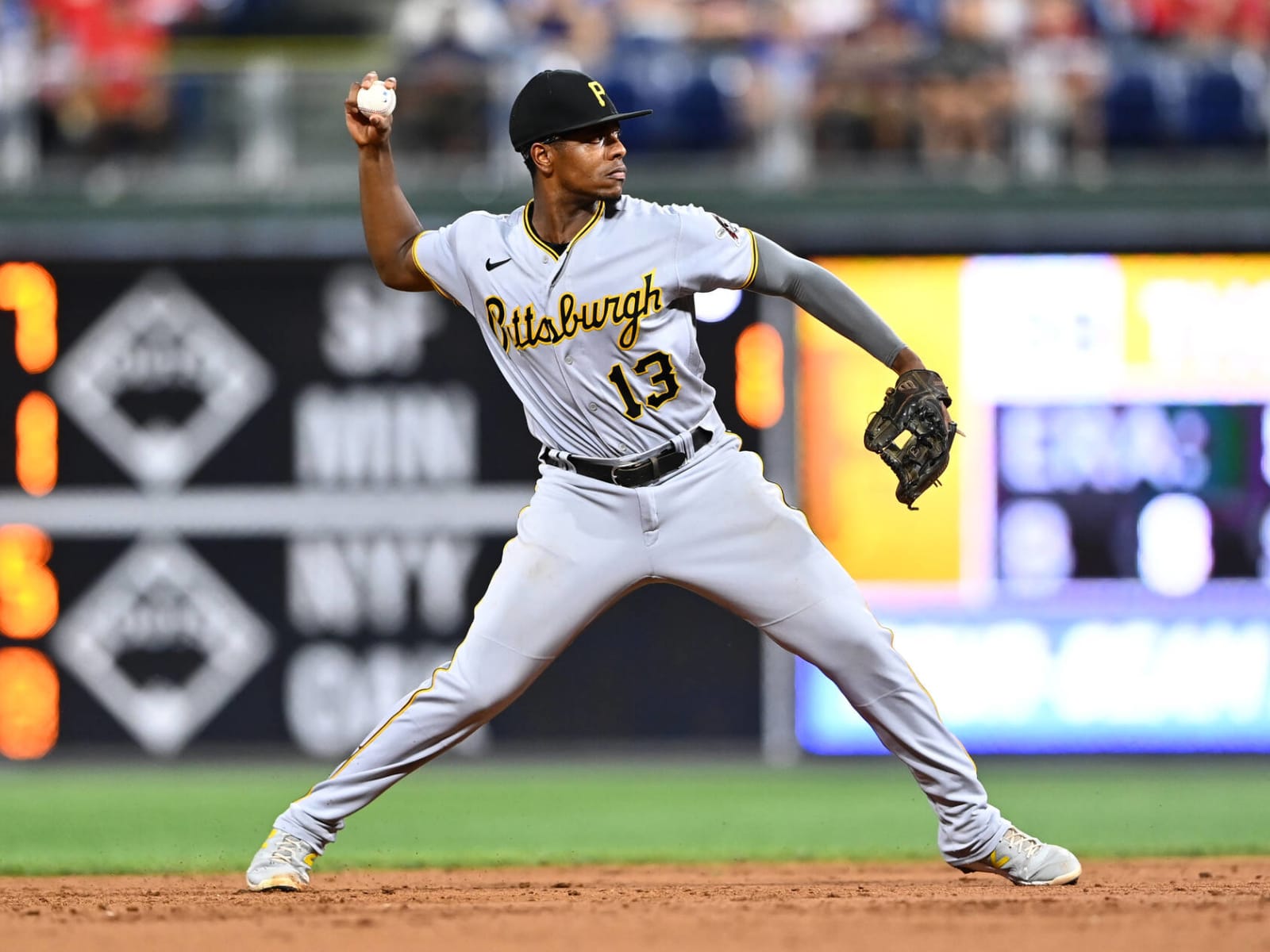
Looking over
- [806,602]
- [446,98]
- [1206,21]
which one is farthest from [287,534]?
[1206,21]

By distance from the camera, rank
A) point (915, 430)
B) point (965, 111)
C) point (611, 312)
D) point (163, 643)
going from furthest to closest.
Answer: point (965, 111) < point (163, 643) < point (915, 430) < point (611, 312)

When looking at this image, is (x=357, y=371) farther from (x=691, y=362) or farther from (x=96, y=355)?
(x=691, y=362)

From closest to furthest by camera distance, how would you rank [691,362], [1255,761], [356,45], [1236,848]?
[691,362] < [1236,848] < [1255,761] < [356,45]

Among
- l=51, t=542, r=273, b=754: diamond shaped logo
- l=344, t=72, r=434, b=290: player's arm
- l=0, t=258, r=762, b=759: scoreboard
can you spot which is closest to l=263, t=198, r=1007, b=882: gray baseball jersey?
l=344, t=72, r=434, b=290: player's arm

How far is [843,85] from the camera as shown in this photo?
9.41 metres

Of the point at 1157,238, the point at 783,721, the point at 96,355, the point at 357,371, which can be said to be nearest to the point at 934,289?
the point at 1157,238

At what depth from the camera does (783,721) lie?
9.20m

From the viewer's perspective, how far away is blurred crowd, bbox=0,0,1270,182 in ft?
30.8

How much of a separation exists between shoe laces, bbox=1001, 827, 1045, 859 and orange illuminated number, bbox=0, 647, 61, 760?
5.52 m

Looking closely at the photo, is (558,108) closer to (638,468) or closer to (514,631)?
(638,468)

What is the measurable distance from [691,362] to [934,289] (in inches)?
184

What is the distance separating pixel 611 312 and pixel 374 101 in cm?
78

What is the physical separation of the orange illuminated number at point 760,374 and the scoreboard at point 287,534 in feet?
0.07

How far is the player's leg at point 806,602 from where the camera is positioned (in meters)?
4.70
